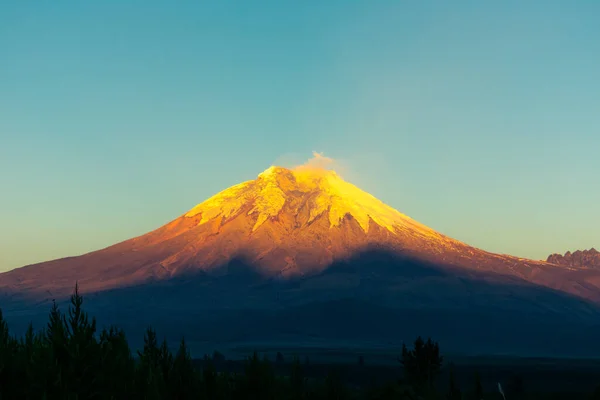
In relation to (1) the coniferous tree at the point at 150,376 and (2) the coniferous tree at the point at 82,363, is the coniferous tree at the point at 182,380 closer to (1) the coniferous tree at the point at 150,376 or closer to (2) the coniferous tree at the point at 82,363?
(1) the coniferous tree at the point at 150,376

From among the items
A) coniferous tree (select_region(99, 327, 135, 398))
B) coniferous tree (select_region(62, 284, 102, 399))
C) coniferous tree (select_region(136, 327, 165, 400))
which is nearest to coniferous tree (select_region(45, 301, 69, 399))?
coniferous tree (select_region(62, 284, 102, 399))

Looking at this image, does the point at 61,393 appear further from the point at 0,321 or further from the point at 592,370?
the point at 592,370

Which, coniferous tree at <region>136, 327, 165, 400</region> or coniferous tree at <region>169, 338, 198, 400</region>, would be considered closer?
coniferous tree at <region>136, 327, 165, 400</region>

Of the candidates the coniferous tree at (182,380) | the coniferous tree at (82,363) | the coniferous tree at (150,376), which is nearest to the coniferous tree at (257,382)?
the coniferous tree at (182,380)

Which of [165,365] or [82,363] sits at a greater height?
[82,363]

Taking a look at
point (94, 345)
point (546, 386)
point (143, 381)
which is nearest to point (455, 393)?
point (143, 381)

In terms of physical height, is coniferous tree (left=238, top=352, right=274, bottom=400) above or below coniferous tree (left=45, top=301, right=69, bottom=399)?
below

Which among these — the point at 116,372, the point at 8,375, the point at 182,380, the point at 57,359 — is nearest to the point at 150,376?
the point at 182,380

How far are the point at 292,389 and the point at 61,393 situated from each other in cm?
892

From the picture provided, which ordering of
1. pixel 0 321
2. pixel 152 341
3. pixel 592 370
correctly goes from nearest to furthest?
pixel 152 341
pixel 0 321
pixel 592 370

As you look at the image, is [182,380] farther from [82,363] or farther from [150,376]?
[82,363]

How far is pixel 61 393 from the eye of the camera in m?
26.5

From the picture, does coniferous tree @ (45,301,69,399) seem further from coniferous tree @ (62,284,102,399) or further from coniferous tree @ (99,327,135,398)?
coniferous tree @ (99,327,135,398)

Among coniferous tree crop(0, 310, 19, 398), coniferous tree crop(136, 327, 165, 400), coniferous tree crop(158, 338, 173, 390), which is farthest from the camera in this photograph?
coniferous tree crop(158, 338, 173, 390)
